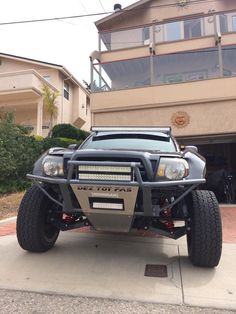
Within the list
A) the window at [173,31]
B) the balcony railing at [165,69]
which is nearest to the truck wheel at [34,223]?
the balcony railing at [165,69]

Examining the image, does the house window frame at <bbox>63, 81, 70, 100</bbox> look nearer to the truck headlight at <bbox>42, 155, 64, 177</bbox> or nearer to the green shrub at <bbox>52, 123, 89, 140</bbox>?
the green shrub at <bbox>52, 123, 89, 140</bbox>

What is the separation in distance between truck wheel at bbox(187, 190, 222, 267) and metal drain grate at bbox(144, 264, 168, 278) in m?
0.37

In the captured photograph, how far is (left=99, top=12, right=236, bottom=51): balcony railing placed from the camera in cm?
1475

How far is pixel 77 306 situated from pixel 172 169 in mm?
1674

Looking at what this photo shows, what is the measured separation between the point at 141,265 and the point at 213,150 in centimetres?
1513

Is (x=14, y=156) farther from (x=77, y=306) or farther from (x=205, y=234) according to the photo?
(x=77, y=306)

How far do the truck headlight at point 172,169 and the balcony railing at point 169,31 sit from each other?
41.5 ft

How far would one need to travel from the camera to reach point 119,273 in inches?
146

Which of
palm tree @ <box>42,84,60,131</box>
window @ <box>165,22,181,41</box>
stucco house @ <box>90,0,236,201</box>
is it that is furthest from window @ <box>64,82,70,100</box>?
window @ <box>165,22,181,41</box>

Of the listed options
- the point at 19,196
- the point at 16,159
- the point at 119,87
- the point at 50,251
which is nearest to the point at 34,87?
the point at 119,87

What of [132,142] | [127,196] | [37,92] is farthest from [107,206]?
[37,92]

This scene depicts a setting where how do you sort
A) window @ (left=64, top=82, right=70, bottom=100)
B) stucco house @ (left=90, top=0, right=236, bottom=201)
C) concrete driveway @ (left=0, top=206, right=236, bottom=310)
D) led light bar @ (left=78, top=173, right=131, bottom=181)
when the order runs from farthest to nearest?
window @ (left=64, top=82, right=70, bottom=100) → stucco house @ (left=90, top=0, right=236, bottom=201) → led light bar @ (left=78, top=173, right=131, bottom=181) → concrete driveway @ (left=0, top=206, right=236, bottom=310)

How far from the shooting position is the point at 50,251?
4465 mm

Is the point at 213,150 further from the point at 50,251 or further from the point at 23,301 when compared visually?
the point at 23,301
